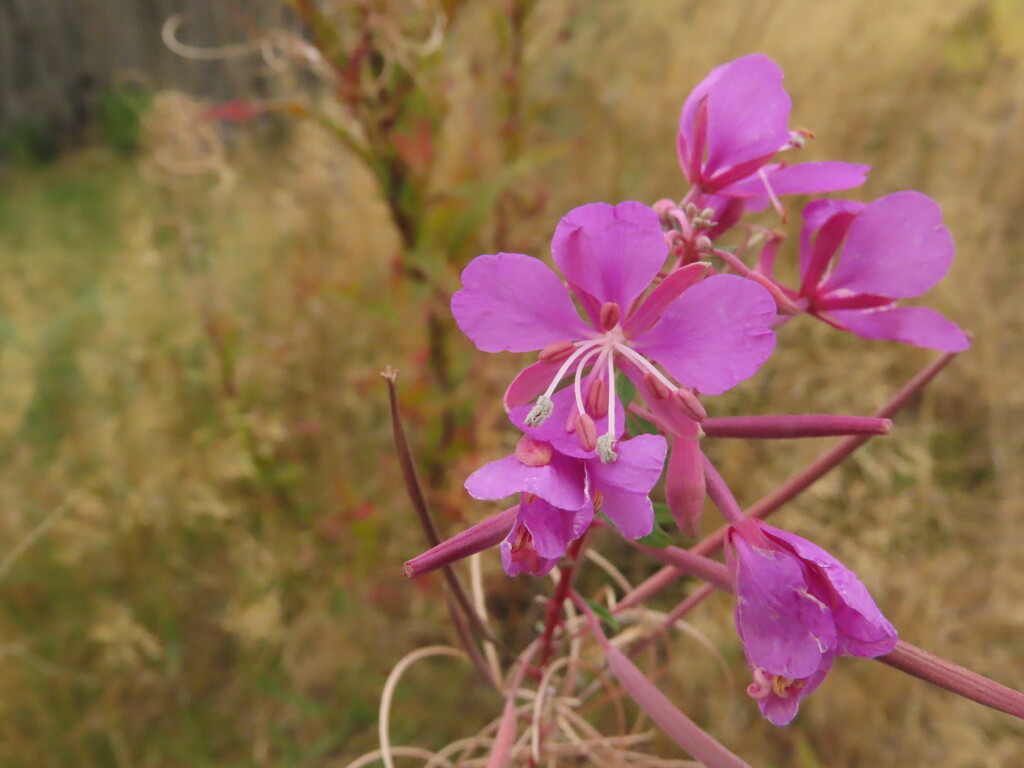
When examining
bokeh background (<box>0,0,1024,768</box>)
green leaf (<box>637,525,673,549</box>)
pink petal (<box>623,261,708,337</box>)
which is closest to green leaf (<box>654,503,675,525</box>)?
green leaf (<box>637,525,673,549</box>)

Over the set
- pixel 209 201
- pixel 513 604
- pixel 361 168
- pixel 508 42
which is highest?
pixel 508 42

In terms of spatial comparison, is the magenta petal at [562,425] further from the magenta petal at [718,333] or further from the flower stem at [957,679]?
the flower stem at [957,679]

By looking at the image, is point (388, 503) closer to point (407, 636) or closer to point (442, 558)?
point (407, 636)

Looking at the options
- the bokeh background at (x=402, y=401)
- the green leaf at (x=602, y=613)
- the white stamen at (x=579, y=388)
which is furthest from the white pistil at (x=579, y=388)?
the bokeh background at (x=402, y=401)

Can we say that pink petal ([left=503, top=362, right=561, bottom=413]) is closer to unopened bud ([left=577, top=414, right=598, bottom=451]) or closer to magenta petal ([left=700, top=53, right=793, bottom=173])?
unopened bud ([left=577, top=414, right=598, bottom=451])

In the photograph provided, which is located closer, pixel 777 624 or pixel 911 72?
pixel 777 624

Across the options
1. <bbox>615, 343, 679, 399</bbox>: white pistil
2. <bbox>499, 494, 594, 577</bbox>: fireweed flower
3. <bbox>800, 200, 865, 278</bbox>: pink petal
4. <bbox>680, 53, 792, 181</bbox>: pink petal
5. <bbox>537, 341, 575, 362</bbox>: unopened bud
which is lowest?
<bbox>499, 494, 594, 577</bbox>: fireweed flower

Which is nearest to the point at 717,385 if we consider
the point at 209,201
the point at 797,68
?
the point at 797,68
